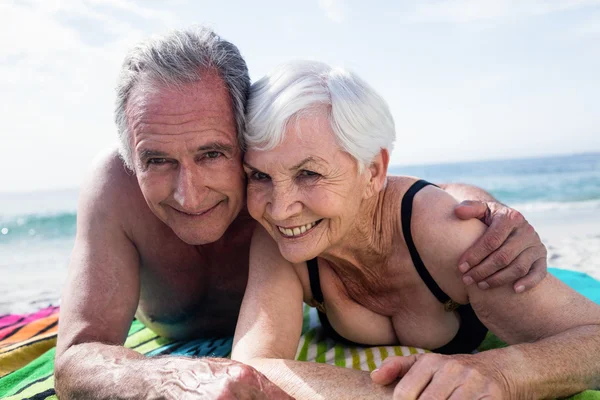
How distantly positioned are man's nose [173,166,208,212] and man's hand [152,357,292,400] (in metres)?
0.97

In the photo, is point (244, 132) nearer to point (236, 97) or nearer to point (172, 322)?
point (236, 97)

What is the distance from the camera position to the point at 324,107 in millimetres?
2330

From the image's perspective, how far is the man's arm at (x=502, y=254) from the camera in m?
2.31

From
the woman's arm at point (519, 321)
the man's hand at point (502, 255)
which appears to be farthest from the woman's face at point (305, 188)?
the man's hand at point (502, 255)

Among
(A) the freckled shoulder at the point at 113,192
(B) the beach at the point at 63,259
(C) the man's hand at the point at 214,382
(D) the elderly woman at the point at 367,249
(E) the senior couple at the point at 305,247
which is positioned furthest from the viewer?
(B) the beach at the point at 63,259

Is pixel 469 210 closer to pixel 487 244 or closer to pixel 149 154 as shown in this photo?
pixel 487 244

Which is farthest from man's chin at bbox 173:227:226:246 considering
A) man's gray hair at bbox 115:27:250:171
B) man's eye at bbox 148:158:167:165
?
man's gray hair at bbox 115:27:250:171

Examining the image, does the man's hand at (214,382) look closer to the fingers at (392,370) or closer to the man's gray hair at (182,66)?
the fingers at (392,370)

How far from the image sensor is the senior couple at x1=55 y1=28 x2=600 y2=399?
2.05 m

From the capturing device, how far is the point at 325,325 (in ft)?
10.8

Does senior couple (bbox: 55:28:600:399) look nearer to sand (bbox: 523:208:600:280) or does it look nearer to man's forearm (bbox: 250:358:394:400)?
man's forearm (bbox: 250:358:394:400)

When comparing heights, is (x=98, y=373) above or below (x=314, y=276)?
below

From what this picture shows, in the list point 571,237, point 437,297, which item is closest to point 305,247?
point 437,297

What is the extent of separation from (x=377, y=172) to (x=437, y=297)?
676 mm
